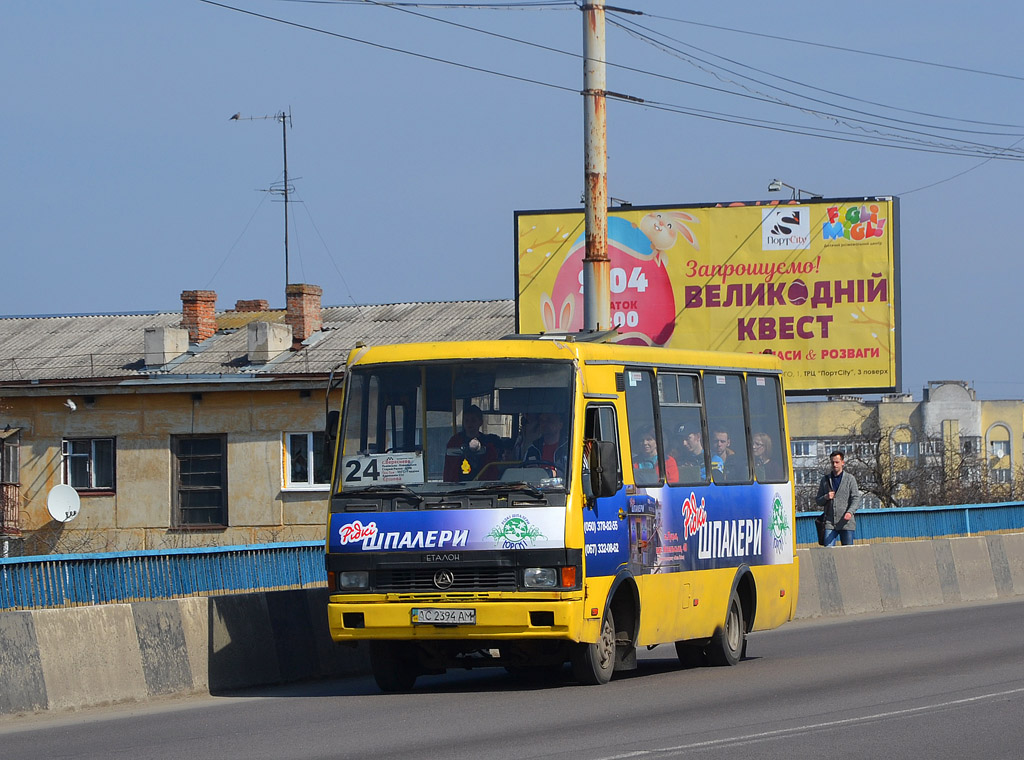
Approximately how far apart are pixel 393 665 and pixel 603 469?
2.34m

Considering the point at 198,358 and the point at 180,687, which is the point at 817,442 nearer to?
the point at 198,358

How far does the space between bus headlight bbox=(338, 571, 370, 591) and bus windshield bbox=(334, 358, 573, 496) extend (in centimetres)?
64

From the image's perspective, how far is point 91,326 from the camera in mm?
48125

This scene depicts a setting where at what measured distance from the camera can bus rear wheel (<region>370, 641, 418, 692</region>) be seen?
13.2 metres

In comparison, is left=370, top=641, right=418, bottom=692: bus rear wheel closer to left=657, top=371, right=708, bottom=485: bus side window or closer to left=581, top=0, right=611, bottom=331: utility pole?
left=657, top=371, right=708, bottom=485: bus side window

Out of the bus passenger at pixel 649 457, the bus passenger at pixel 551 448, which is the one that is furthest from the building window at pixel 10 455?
the bus passenger at pixel 551 448

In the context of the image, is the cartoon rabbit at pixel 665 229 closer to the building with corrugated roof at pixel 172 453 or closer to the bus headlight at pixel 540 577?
the building with corrugated roof at pixel 172 453

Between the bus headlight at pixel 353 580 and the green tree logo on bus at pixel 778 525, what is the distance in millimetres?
4981

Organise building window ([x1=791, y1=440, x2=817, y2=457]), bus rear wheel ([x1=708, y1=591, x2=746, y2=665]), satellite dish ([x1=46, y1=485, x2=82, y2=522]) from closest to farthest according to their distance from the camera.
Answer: bus rear wheel ([x1=708, y1=591, x2=746, y2=665])
satellite dish ([x1=46, y1=485, x2=82, y2=522])
building window ([x1=791, y1=440, x2=817, y2=457])

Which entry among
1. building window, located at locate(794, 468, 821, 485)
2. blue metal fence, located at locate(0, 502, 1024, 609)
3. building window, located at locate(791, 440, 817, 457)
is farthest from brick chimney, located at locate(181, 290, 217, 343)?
building window, located at locate(791, 440, 817, 457)

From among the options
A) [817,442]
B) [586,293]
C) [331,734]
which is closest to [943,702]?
[331,734]

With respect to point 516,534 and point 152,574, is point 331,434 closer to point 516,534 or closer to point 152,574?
point 516,534

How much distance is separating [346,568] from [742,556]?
4.36 meters

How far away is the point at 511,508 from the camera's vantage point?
1250cm
